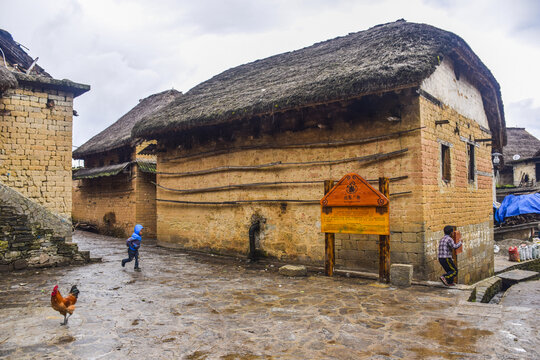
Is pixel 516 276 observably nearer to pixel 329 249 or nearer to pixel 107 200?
pixel 329 249

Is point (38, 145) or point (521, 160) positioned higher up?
point (521, 160)

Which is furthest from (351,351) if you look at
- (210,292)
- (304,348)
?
(210,292)

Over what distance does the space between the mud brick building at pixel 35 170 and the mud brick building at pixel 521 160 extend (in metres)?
24.5

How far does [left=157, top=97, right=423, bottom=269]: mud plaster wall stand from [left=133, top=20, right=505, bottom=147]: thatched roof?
847mm

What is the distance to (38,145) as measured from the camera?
Result: 33.6 feet

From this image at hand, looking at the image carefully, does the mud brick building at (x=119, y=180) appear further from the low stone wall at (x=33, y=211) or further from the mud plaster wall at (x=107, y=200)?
the low stone wall at (x=33, y=211)

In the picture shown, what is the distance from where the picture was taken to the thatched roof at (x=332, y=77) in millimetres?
7465

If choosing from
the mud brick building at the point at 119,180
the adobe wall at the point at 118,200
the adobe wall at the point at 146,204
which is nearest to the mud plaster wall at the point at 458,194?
the mud brick building at the point at 119,180

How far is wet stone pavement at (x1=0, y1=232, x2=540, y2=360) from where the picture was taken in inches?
161

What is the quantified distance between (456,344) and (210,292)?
4.00 meters

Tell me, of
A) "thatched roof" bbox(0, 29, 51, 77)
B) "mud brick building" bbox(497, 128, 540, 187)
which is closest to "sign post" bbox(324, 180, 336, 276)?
"thatched roof" bbox(0, 29, 51, 77)

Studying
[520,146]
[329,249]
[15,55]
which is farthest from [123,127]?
[520,146]

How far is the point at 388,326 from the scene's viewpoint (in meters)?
4.86

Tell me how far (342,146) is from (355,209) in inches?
70.6
